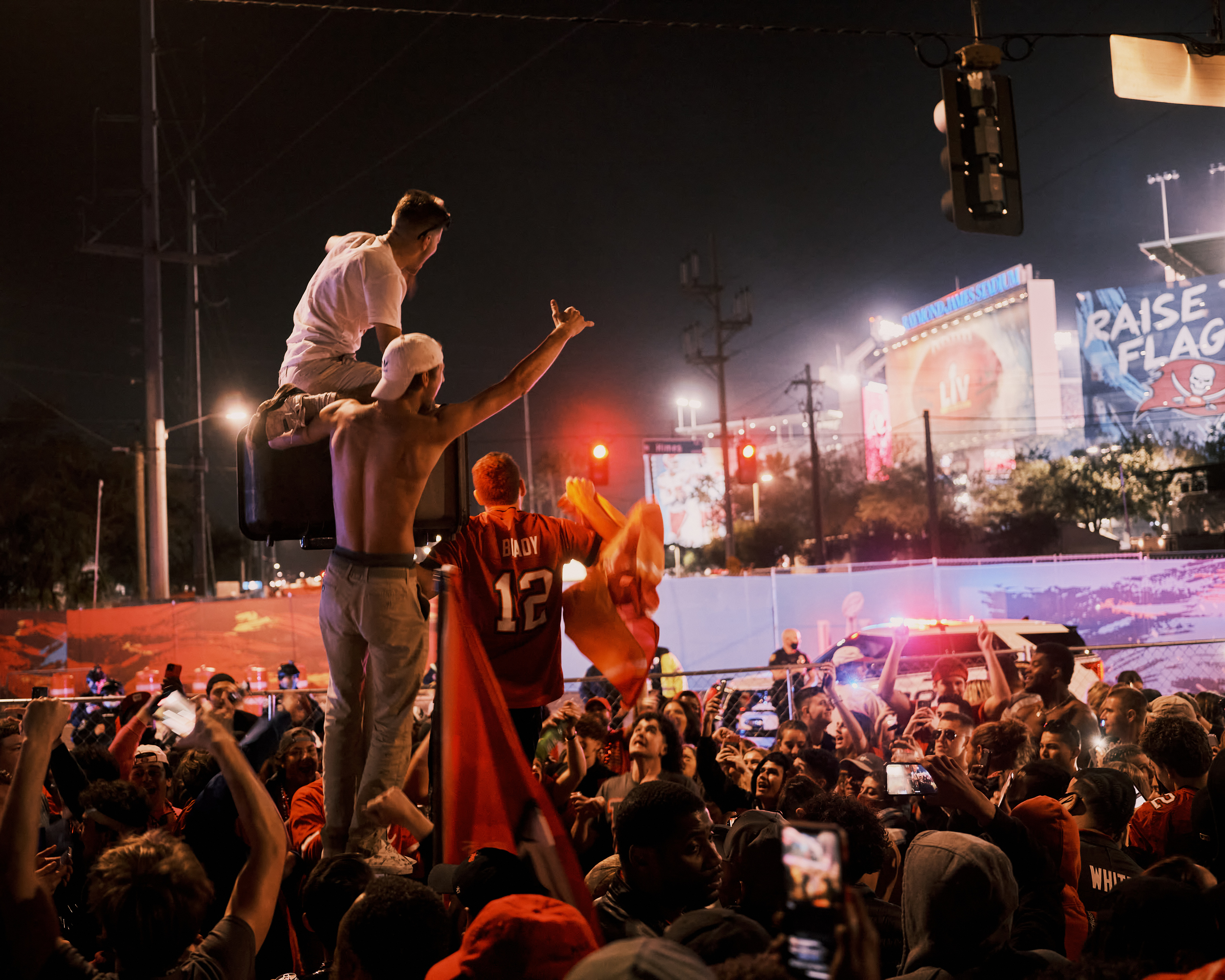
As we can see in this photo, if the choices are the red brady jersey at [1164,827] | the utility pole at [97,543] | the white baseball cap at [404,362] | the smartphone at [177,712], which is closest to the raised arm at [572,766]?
the smartphone at [177,712]

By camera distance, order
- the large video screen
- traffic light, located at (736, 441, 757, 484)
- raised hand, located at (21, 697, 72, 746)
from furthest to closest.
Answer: the large video screen, traffic light, located at (736, 441, 757, 484), raised hand, located at (21, 697, 72, 746)

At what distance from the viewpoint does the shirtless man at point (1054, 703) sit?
7.04m

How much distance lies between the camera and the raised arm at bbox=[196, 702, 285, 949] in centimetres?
243

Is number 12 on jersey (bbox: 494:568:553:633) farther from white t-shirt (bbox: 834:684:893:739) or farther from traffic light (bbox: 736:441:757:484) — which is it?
traffic light (bbox: 736:441:757:484)

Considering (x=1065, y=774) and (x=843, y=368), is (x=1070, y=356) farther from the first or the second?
(x=1065, y=774)

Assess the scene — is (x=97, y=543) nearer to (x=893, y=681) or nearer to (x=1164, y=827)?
(x=893, y=681)

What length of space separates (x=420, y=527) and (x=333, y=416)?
1.87 ft

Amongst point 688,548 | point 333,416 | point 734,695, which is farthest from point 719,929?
point 688,548

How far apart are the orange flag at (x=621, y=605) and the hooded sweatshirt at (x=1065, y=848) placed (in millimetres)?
1707

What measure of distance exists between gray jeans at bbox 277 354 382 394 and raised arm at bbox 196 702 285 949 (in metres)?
1.64

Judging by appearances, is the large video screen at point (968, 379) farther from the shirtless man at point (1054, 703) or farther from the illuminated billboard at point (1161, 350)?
the shirtless man at point (1054, 703)

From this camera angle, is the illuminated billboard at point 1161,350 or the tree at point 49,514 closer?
the tree at point 49,514

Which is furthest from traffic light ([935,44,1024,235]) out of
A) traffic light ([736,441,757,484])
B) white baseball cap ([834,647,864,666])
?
traffic light ([736,441,757,484])

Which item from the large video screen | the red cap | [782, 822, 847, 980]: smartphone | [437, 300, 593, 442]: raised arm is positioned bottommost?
the red cap
